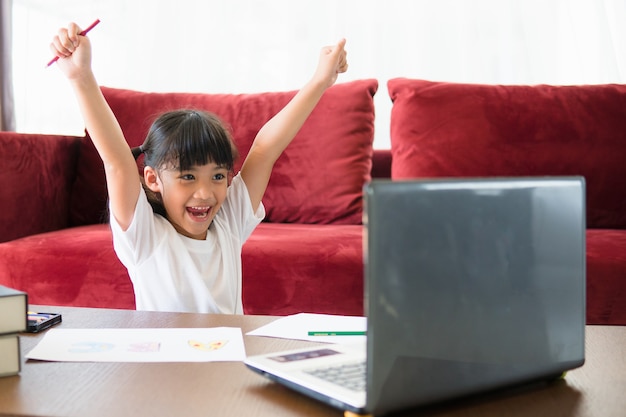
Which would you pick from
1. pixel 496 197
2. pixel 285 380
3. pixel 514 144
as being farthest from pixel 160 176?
pixel 514 144

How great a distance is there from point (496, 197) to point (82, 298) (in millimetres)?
1462

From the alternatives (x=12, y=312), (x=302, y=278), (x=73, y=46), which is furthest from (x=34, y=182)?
(x=12, y=312)

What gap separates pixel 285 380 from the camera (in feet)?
2.34

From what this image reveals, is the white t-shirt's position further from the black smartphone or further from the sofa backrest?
the sofa backrest

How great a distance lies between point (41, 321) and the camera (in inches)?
39.3

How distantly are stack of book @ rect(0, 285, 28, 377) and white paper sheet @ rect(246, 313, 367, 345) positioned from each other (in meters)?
0.29

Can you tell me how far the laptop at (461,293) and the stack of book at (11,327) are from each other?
0.25 m

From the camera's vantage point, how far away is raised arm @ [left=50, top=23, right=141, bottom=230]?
3.60 feet

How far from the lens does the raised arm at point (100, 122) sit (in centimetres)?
110

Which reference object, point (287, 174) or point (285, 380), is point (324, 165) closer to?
point (287, 174)

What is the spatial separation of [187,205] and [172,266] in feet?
0.39

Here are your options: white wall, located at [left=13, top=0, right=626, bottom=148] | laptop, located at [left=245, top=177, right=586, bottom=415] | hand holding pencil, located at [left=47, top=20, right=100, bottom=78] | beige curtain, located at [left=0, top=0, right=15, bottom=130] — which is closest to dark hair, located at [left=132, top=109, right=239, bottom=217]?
hand holding pencil, located at [left=47, top=20, right=100, bottom=78]

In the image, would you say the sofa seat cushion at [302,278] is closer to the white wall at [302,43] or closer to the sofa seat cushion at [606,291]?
the sofa seat cushion at [606,291]

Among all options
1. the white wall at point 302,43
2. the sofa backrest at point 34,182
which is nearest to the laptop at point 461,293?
the sofa backrest at point 34,182
